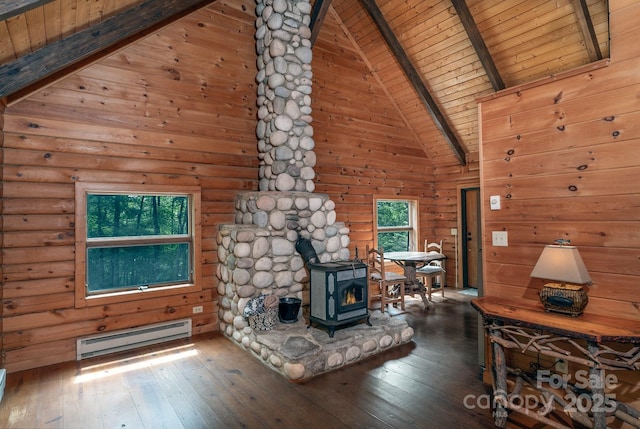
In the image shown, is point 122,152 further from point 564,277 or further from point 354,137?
point 564,277

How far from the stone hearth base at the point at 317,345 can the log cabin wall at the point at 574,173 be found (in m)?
1.31

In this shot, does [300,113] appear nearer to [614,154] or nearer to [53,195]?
[53,195]

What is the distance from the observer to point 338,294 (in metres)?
3.59

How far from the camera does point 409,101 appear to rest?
6.46 metres

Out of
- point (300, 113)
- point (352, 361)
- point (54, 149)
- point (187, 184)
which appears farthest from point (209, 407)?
point (300, 113)

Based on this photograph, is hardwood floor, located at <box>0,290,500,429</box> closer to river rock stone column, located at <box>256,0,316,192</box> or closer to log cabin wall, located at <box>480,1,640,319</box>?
log cabin wall, located at <box>480,1,640,319</box>

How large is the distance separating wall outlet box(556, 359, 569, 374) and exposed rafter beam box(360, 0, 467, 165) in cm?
466

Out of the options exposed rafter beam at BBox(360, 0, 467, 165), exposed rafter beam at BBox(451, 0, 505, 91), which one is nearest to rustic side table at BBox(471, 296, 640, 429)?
exposed rafter beam at BBox(451, 0, 505, 91)

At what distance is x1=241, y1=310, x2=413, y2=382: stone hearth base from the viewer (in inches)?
124

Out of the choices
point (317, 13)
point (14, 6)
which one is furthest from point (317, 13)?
point (14, 6)

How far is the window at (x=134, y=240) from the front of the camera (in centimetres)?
368

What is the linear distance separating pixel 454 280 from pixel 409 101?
360 cm

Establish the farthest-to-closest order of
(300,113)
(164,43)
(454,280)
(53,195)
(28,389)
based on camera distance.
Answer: (454,280) → (300,113) → (164,43) → (53,195) → (28,389)

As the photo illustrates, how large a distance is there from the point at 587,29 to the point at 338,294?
4182mm
